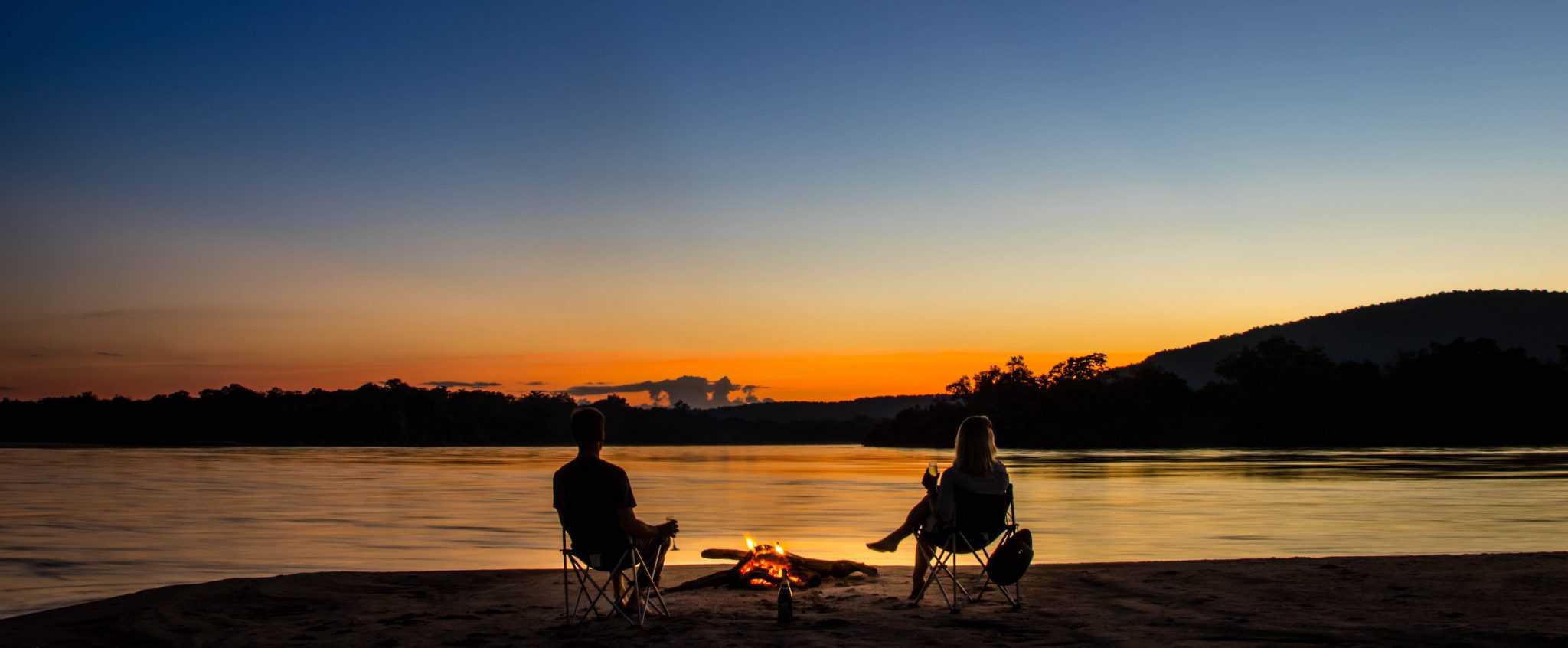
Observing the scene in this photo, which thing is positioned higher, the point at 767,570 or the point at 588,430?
the point at 588,430

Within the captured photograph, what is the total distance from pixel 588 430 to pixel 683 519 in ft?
43.3

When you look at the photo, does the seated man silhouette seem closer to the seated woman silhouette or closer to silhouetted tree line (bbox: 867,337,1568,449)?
the seated woman silhouette

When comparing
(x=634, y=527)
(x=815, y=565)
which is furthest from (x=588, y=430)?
(x=815, y=565)

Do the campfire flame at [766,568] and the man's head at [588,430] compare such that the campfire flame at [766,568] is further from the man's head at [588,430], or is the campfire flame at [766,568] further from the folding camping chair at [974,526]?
the man's head at [588,430]

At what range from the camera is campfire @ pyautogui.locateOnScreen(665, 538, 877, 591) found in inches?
378

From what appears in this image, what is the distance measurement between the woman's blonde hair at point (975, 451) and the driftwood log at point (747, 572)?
5.98 feet

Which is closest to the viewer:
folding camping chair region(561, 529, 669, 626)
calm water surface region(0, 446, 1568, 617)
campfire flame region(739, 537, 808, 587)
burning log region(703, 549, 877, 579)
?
folding camping chair region(561, 529, 669, 626)

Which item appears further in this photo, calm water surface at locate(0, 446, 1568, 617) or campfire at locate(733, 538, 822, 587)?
calm water surface at locate(0, 446, 1568, 617)

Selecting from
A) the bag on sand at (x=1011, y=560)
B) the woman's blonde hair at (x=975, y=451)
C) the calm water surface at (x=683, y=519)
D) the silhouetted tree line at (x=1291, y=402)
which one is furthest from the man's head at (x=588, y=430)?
the silhouetted tree line at (x=1291, y=402)

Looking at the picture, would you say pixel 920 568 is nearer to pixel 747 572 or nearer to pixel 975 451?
pixel 975 451

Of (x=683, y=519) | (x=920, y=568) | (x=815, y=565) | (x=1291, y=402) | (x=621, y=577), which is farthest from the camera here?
Result: (x=1291, y=402)

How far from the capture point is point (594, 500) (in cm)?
785

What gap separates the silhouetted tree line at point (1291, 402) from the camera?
107 m

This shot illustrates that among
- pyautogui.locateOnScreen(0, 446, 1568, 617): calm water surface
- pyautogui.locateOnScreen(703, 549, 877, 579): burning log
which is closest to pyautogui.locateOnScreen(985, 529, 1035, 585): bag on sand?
pyautogui.locateOnScreen(703, 549, 877, 579): burning log
